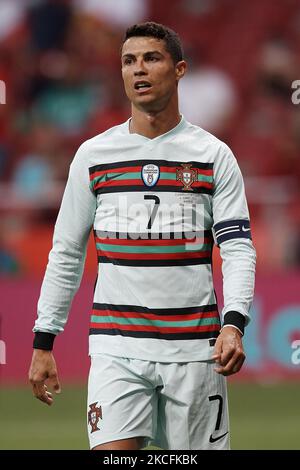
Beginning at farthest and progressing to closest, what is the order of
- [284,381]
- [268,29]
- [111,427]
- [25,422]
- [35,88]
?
[268,29], [35,88], [284,381], [25,422], [111,427]

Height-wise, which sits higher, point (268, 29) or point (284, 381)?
point (268, 29)

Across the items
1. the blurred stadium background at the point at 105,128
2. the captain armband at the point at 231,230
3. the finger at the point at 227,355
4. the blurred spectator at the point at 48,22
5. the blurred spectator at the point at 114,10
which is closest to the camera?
the finger at the point at 227,355

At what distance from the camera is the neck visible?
19.0ft

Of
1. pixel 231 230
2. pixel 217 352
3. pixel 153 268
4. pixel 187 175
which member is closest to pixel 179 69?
pixel 187 175

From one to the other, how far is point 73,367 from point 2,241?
154cm

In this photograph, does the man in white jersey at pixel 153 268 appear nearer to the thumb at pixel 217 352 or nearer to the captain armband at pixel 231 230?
the captain armband at pixel 231 230

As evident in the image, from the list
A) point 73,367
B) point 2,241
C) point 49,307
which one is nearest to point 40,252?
point 2,241

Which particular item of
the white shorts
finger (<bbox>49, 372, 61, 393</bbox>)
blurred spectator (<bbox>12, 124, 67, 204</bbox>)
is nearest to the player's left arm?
the white shorts

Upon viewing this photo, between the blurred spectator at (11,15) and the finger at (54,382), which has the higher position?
the blurred spectator at (11,15)

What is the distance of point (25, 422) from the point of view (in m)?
11.1

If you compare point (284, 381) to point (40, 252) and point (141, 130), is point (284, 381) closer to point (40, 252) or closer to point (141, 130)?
point (40, 252)

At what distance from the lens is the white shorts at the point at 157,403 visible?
219 inches

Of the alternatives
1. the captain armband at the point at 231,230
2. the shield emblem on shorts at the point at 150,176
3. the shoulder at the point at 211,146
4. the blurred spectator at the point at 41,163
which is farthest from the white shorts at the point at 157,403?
the blurred spectator at the point at 41,163

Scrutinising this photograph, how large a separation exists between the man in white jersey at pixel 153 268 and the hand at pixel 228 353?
164 mm
